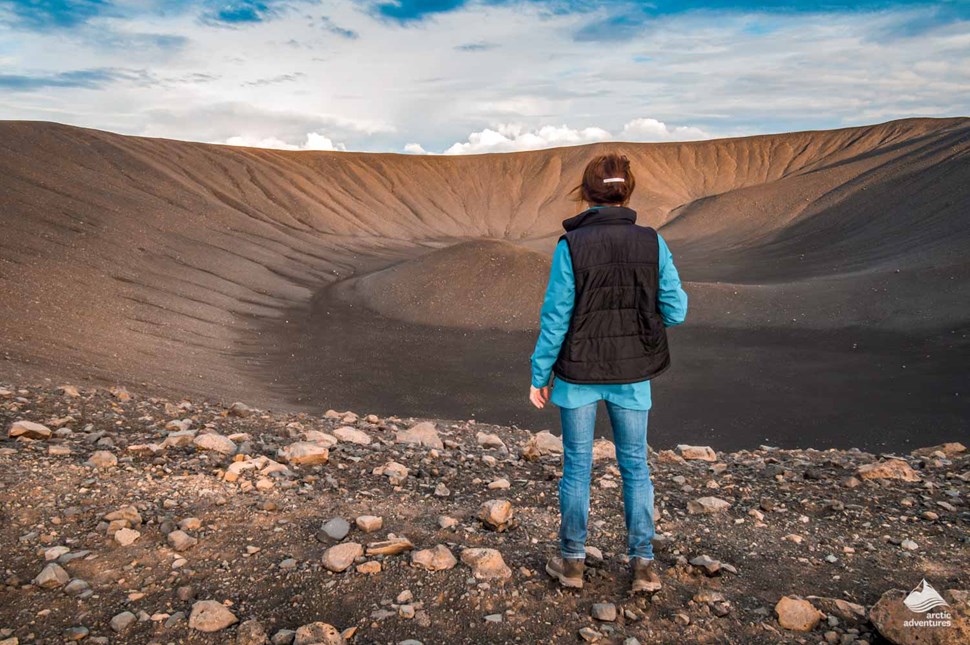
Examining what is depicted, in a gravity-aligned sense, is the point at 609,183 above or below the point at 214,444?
above

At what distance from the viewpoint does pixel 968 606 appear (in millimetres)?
2824

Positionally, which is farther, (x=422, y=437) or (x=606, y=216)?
(x=422, y=437)

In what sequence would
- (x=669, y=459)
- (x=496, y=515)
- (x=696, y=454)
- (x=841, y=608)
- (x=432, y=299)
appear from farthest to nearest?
(x=432, y=299), (x=696, y=454), (x=669, y=459), (x=496, y=515), (x=841, y=608)

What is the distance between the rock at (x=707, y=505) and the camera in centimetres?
457

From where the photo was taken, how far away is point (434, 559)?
3.40 metres

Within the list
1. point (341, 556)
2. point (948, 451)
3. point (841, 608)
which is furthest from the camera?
point (948, 451)

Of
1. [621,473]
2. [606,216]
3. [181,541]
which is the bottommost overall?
[181,541]

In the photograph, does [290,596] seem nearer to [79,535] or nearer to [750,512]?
[79,535]

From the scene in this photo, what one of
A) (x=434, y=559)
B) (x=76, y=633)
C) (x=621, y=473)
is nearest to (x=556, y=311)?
(x=621, y=473)

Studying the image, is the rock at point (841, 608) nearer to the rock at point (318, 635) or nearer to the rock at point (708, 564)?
the rock at point (708, 564)

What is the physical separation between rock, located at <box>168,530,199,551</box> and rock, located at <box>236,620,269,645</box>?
78 cm

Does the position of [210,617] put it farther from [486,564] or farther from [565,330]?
[565,330]

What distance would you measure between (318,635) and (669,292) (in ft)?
6.52

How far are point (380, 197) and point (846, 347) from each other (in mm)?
47392
